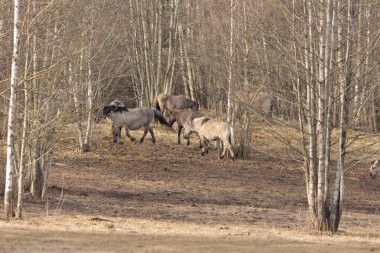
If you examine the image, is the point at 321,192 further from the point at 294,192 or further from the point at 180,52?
the point at 180,52

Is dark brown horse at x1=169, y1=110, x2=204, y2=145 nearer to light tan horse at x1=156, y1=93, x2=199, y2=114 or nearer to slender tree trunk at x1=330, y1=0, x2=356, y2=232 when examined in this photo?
light tan horse at x1=156, y1=93, x2=199, y2=114

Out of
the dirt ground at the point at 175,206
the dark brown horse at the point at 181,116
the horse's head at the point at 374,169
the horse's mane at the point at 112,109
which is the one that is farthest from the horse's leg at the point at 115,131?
the horse's head at the point at 374,169

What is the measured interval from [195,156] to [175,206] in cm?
1142

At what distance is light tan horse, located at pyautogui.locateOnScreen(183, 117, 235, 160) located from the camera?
117 feet

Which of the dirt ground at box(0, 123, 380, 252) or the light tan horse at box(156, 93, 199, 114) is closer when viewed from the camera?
the dirt ground at box(0, 123, 380, 252)

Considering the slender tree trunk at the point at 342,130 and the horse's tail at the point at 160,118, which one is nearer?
the slender tree trunk at the point at 342,130

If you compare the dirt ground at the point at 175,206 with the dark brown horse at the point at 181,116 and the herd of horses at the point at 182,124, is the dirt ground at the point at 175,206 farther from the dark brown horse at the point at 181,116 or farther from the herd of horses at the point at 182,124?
the dark brown horse at the point at 181,116

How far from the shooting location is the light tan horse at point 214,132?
3566cm

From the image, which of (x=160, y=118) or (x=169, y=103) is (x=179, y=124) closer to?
(x=160, y=118)

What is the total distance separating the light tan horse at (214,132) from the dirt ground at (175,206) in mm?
592

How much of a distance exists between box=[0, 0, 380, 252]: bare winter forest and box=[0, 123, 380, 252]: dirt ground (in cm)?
5

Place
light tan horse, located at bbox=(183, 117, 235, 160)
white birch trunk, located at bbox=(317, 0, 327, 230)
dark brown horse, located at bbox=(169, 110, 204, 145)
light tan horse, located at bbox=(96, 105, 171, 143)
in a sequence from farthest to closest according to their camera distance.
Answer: dark brown horse, located at bbox=(169, 110, 204, 145) → light tan horse, located at bbox=(96, 105, 171, 143) → light tan horse, located at bbox=(183, 117, 235, 160) → white birch trunk, located at bbox=(317, 0, 327, 230)

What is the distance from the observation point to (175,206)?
2456cm

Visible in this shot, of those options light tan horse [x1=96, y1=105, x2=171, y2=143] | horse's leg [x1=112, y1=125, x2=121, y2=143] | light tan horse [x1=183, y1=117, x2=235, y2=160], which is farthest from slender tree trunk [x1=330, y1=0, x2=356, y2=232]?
horse's leg [x1=112, y1=125, x2=121, y2=143]
